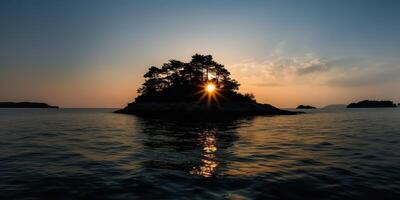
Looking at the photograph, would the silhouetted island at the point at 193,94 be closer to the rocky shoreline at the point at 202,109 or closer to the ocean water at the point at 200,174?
the rocky shoreline at the point at 202,109

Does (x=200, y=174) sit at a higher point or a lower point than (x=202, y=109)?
lower

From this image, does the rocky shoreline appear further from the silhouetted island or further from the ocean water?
the ocean water

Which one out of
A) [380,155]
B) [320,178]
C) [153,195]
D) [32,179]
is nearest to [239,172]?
[320,178]

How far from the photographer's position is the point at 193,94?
90.7 metres

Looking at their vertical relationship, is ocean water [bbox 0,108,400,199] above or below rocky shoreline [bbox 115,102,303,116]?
below

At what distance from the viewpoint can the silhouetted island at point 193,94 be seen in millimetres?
85688

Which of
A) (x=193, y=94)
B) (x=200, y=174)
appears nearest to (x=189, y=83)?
(x=193, y=94)

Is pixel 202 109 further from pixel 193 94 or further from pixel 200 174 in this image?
pixel 200 174

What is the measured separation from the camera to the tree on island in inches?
3634

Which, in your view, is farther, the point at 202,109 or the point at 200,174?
the point at 202,109

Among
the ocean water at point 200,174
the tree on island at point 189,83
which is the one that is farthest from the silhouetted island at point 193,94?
the ocean water at point 200,174


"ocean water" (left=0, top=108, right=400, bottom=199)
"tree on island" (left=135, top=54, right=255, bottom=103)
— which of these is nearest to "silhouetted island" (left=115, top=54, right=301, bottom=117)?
"tree on island" (left=135, top=54, right=255, bottom=103)

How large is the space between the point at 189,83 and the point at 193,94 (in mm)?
7032

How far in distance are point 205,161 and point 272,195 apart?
20.9 ft
